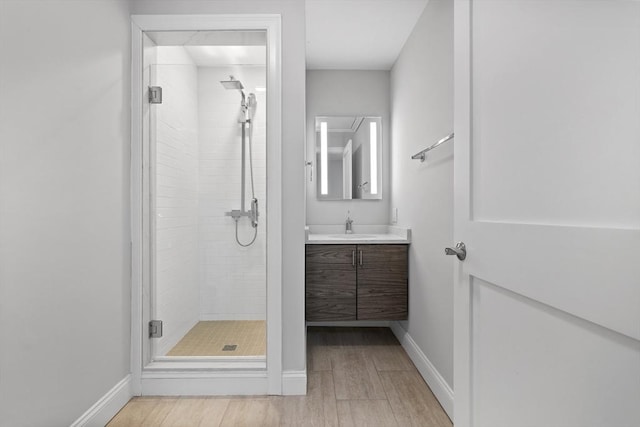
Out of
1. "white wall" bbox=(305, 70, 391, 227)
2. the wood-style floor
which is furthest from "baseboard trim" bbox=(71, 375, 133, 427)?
"white wall" bbox=(305, 70, 391, 227)

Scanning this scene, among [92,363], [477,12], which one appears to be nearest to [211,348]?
[92,363]

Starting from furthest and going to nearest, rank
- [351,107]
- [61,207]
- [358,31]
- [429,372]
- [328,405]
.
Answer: [351,107]
[358,31]
[429,372]
[328,405]
[61,207]

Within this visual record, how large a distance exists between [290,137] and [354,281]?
1.20 meters

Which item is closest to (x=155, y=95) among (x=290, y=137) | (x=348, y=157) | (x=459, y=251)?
(x=290, y=137)

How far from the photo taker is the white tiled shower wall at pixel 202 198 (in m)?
2.25

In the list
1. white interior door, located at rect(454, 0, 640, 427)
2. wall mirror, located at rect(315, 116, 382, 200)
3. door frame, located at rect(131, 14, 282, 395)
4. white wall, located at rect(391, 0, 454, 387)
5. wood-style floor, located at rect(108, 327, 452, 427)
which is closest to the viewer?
white interior door, located at rect(454, 0, 640, 427)

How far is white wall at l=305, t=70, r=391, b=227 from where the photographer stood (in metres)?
3.45

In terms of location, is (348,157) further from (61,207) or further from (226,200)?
(61,207)

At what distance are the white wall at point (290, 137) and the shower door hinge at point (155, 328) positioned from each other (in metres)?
0.73

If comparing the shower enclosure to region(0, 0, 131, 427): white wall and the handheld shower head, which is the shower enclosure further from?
region(0, 0, 131, 427): white wall

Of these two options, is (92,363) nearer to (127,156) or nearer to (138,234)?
(138,234)

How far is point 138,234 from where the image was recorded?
6.95 feet

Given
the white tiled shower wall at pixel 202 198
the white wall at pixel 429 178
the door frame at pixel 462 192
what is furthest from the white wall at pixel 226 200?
the door frame at pixel 462 192

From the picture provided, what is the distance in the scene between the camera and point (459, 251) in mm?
1208
